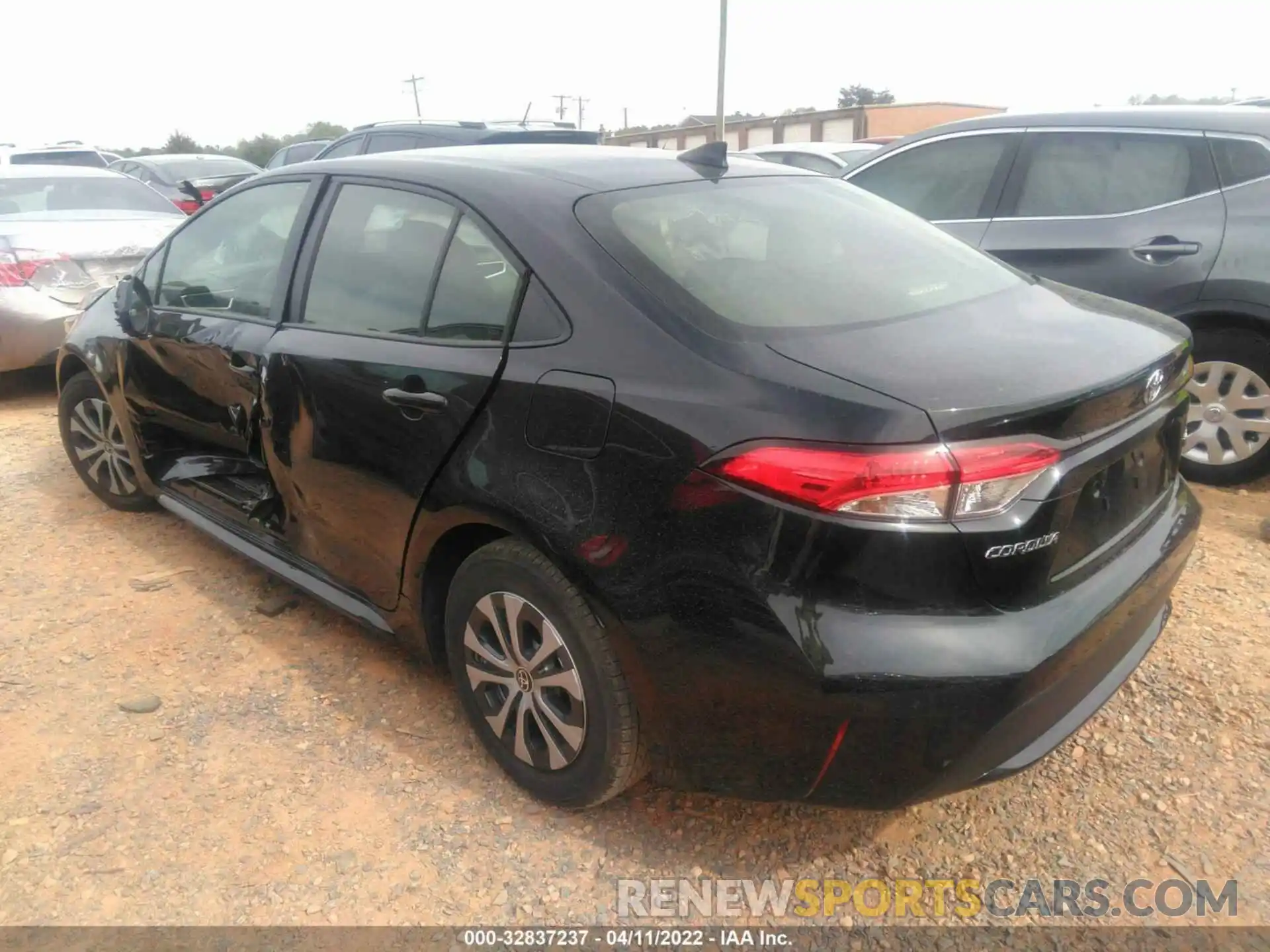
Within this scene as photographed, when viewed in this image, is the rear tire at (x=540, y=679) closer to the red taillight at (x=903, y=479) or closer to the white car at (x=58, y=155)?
the red taillight at (x=903, y=479)

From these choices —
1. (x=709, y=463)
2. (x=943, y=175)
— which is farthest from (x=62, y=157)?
(x=709, y=463)

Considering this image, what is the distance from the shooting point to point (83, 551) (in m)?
3.94

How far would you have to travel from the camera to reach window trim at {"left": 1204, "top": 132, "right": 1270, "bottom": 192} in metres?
3.95

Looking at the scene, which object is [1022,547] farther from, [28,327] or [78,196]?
[78,196]

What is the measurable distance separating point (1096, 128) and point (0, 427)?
6.42m

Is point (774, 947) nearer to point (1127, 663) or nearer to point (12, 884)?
point (1127, 663)

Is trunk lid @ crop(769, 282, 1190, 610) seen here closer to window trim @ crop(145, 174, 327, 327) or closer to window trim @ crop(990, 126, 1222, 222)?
window trim @ crop(145, 174, 327, 327)

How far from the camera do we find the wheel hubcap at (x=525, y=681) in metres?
2.17

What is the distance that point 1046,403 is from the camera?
70.7 inches

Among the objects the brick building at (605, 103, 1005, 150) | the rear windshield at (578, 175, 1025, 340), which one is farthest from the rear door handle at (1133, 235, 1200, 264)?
the brick building at (605, 103, 1005, 150)

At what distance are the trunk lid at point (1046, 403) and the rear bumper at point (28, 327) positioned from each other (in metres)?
5.68

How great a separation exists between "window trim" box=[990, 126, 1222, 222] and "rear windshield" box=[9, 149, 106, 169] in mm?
12117

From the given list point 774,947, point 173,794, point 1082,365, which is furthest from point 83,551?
point 1082,365

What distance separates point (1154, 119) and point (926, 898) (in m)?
3.82
